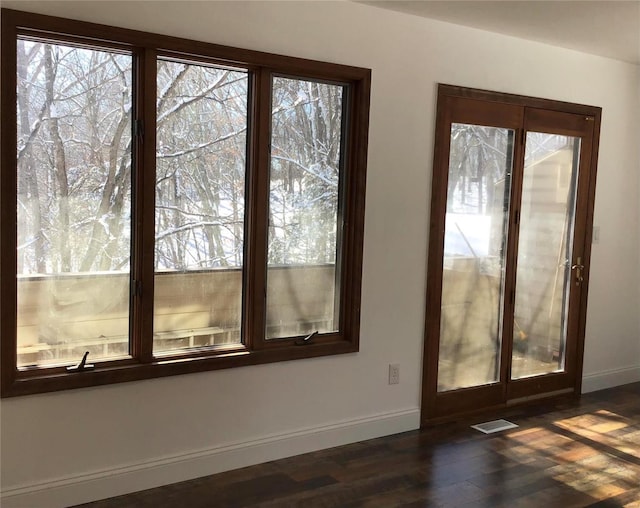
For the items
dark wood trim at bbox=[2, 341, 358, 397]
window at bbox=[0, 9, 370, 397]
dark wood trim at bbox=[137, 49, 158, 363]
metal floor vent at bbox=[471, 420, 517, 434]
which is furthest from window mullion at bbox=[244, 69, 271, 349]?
metal floor vent at bbox=[471, 420, 517, 434]

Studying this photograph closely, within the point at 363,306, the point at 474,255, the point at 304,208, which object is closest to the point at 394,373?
the point at 363,306

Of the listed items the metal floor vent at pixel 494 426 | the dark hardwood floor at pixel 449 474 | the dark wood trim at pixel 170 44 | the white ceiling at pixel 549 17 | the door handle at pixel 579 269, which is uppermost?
the white ceiling at pixel 549 17

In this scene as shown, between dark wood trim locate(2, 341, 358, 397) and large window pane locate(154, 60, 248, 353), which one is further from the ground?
large window pane locate(154, 60, 248, 353)

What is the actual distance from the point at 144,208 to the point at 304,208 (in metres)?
0.90

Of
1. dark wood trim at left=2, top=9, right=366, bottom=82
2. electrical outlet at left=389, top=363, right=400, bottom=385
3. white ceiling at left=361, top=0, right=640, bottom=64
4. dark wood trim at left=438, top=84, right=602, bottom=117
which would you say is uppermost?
white ceiling at left=361, top=0, right=640, bottom=64

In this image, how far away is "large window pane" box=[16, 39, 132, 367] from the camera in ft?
8.98

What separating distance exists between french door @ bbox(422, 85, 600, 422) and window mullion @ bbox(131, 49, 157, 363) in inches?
67.2

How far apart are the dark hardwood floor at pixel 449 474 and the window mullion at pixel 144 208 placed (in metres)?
0.74

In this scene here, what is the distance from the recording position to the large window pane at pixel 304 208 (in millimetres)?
3422

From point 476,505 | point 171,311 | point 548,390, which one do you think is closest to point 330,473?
point 476,505

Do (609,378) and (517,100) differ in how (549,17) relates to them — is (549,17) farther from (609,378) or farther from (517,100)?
(609,378)

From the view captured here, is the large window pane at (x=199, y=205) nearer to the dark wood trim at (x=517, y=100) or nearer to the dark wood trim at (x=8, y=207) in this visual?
the dark wood trim at (x=8, y=207)

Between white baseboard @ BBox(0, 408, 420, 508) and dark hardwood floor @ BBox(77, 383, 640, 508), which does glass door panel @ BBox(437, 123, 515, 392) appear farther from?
white baseboard @ BBox(0, 408, 420, 508)

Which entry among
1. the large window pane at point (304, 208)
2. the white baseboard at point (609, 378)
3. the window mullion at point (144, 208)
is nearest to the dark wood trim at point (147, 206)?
the window mullion at point (144, 208)
